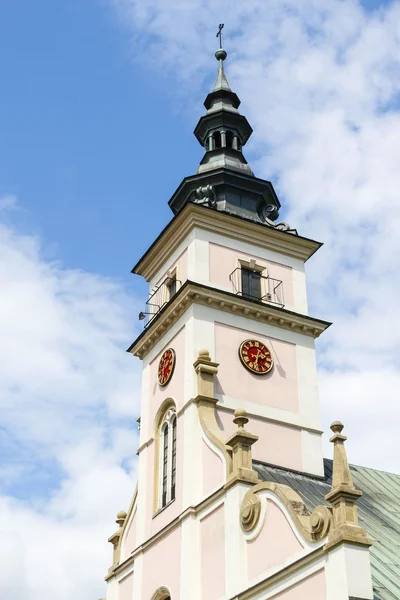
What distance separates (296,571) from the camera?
21.3 meters

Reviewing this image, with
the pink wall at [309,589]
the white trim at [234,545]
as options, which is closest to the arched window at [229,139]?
the white trim at [234,545]

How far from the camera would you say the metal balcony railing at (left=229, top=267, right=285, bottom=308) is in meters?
32.3

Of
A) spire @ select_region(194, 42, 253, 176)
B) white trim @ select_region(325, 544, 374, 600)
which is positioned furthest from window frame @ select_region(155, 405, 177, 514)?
spire @ select_region(194, 42, 253, 176)

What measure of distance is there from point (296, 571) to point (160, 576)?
766 centimetres

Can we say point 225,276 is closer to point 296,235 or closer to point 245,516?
point 296,235

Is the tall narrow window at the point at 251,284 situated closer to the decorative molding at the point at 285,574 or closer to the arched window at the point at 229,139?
the arched window at the point at 229,139

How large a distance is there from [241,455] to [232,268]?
9099mm

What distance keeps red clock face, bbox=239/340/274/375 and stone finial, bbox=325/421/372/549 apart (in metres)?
8.95

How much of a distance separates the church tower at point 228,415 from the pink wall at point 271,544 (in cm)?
3

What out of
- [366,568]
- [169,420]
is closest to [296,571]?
[366,568]

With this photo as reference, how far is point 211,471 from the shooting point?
2673 centimetres

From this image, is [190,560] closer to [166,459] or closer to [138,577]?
[138,577]

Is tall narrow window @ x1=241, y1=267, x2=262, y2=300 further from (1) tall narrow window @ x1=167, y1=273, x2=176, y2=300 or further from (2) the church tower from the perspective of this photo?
(1) tall narrow window @ x1=167, y1=273, x2=176, y2=300

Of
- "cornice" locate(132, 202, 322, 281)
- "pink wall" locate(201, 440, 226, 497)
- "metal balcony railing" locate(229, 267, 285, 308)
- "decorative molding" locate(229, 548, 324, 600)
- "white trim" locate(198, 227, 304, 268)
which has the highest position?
"cornice" locate(132, 202, 322, 281)
